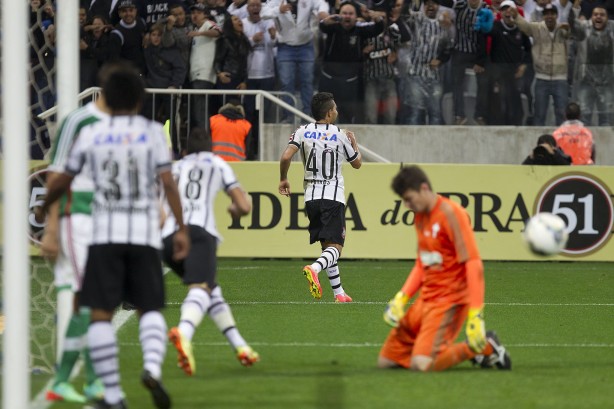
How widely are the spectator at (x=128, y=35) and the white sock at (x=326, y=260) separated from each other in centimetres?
652

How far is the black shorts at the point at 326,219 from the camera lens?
12005 millimetres

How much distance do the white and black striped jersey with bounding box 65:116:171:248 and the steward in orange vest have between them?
10477 millimetres

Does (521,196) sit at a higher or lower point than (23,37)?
lower

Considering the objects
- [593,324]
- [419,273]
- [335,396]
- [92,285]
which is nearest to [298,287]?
[593,324]

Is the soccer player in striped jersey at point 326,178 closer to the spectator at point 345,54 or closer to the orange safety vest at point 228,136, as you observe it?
the orange safety vest at point 228,136

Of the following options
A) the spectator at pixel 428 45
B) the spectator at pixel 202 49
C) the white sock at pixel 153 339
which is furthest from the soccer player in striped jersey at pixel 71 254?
the spectator at pixel 428 45

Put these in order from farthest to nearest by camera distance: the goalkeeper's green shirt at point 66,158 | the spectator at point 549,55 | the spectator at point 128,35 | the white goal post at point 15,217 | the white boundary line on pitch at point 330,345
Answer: the spectator at point 549,55, the spectator at point 128,35, the white boundary line on pitch at point 330,345, the goalkeeper's green shirt at point 66,158, the white goal post at point 15,217

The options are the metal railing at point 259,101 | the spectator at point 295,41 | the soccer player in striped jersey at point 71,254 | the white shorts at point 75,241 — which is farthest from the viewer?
the spectator at point 295,41

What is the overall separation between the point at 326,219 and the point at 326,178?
1.28 ft

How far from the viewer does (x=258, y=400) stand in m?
6.89

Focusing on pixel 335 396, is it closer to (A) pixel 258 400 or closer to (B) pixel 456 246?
(A) pixel 258 400

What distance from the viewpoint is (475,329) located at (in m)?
7.38

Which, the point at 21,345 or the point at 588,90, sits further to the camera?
the point at 588,90

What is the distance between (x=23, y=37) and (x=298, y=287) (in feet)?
26.1
